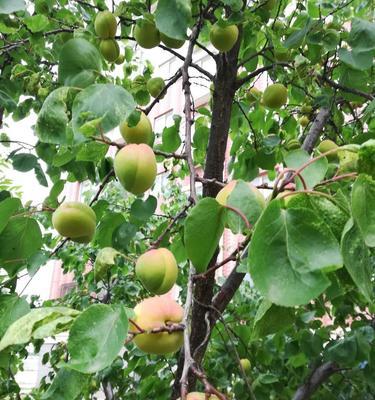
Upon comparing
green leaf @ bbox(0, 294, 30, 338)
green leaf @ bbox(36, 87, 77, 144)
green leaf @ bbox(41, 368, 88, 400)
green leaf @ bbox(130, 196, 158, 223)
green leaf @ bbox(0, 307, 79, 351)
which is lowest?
green leaf @ bbox(41, 368, 88, 400)

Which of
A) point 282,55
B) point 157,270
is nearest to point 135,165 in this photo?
point 157,270

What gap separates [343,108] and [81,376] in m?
1.63

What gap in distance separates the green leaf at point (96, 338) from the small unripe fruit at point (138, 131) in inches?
17.4

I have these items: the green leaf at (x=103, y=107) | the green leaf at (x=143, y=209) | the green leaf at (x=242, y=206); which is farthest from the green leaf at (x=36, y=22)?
the green leaf at (x=242, y=206)

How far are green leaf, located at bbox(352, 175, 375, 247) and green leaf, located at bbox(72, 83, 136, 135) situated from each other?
1.24 ft

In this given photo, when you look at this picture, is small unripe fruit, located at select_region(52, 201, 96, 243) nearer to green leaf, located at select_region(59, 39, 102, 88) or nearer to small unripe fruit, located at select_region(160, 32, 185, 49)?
green leaf, located at select_region(59, 39, 102, 88)

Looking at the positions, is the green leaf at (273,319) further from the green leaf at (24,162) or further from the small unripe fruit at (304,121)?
the small unripe fruit at (304,121)

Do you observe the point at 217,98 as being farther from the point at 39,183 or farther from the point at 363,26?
the point at 39,183

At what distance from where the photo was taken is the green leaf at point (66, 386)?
2.09 feet

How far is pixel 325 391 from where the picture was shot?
5.76ft

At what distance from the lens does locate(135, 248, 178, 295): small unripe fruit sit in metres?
0.77

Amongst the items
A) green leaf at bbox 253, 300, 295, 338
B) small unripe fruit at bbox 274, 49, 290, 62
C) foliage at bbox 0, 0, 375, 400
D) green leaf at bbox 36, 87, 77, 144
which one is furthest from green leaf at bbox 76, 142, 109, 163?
small unripe fruit at bbox 274, 49, 290, 62

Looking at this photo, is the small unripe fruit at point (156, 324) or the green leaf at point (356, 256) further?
the small unripe fruit at point (156, 324)

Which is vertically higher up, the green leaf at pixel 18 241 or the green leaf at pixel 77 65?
the green leaf at pixel 77 65
